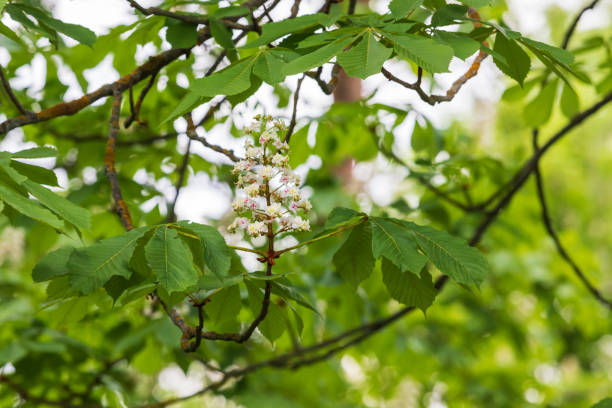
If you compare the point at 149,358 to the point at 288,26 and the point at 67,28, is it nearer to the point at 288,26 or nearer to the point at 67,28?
the point at 67,28

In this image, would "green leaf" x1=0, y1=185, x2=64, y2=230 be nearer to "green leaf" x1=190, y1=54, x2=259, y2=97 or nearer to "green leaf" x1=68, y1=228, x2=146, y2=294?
"green leaf" x1=68, y1=228, x2=146, y2=294

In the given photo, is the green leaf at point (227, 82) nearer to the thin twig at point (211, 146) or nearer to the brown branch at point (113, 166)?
the thin twig at point (211, 146)

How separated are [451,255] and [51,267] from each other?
2.12ft

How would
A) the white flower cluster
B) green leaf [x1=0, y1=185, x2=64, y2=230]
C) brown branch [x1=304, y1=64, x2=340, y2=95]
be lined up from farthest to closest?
brown branch [x1=304, y1=64, x2=340, y2=95] < the white flower cluster < green leaf [x1=0, y1=185, x2=64, y2=230]

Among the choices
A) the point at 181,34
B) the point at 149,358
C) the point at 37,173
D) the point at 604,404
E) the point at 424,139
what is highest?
the point at 181,34

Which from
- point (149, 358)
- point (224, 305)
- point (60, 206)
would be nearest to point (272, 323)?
point (224, 305)

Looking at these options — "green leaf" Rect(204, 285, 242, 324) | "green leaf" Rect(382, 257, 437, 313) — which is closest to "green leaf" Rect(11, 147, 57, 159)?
"green leaf" Rect(204, 285, 242, 324)

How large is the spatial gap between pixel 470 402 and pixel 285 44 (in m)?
4.66

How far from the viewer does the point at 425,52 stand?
820 mm

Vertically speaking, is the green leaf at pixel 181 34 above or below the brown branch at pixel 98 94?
above

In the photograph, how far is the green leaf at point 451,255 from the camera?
0.93 m

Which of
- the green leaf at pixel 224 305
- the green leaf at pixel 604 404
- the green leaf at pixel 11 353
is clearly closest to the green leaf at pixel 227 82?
the green leaf at pixel 224 305

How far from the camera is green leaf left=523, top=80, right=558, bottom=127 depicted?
74.8 inches

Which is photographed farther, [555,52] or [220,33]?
[220,33]
